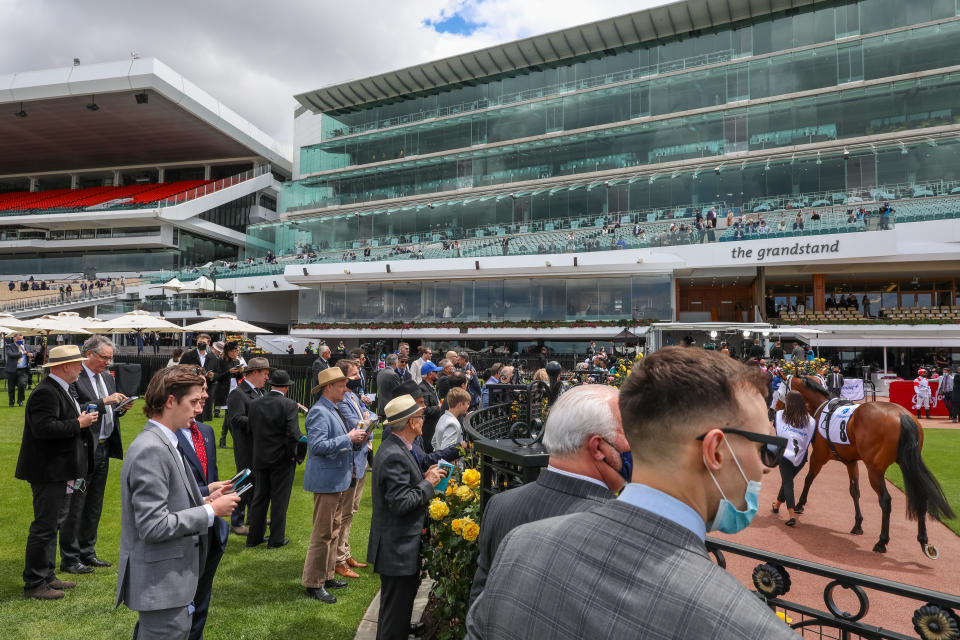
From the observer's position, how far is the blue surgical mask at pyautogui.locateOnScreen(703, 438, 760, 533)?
1273mm

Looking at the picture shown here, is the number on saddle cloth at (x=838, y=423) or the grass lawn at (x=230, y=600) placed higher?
the number on saddle cloth at (x=838, y=423)

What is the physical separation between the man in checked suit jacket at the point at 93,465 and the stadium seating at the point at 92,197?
1990 inches

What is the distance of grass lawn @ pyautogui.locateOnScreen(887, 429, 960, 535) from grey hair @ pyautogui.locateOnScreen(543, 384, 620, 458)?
7272mm

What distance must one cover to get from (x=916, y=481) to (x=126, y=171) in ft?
228

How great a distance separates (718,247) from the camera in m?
28.0

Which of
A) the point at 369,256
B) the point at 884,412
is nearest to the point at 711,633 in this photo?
the point at 884,412

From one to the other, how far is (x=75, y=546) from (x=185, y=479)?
10.2 feet

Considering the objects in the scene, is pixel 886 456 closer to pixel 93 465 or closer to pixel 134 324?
pixel 93 465

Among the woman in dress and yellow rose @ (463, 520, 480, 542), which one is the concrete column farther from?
yellow rose @ (463, 520, 480, 542)

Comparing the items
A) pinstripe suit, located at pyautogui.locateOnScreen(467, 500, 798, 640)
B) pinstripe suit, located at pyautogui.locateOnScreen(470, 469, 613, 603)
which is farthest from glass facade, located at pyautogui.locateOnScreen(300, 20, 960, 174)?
pinstripe suit, located at pyautogui.locateOnScreen(467, 500, 798, 640)

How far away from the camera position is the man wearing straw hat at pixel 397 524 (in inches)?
145

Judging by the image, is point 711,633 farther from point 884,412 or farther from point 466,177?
point 466,177

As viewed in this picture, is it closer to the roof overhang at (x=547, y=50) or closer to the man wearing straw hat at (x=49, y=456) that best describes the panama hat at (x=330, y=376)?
the man wearing straw hat at (x=49, y=456)

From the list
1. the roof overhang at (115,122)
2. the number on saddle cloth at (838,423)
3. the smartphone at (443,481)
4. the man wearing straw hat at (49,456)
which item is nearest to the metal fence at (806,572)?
the smartphone at (443,481)
